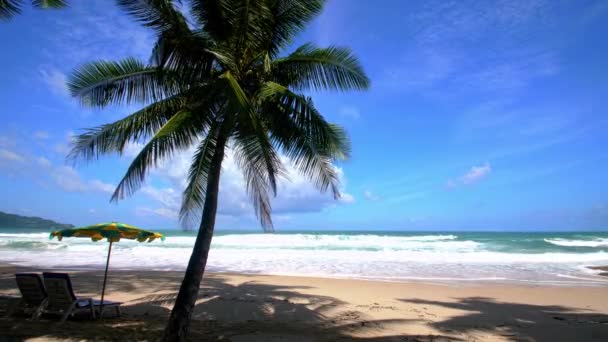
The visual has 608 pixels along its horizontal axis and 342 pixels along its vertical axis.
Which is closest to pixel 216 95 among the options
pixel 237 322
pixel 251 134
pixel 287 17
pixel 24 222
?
pixel 251 134

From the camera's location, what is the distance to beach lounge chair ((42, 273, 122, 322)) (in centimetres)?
647

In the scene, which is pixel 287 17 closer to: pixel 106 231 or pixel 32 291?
pixel 106 231

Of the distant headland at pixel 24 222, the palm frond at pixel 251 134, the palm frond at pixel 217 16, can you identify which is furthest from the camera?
the distant headland at pixel 24 222

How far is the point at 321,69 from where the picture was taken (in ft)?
21.2

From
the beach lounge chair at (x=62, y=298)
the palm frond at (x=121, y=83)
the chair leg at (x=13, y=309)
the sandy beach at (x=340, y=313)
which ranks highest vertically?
the palm frond at (x=121, y=83)

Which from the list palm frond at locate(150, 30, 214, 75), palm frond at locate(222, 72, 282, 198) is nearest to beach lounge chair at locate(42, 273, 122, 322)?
palm frond at locate(222, 72, 282, 198)

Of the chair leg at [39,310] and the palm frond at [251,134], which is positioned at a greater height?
the palm frond at [251,134]

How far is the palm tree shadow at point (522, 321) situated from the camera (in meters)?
6.45

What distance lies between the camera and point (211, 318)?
714 cm

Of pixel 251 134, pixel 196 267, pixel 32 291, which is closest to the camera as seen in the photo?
pixel 196 267

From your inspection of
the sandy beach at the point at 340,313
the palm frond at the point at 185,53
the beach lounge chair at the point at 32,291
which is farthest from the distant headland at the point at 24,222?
the palm frond at the point at 185,53

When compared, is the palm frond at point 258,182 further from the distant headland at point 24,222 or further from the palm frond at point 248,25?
the distant headland at point 24,222

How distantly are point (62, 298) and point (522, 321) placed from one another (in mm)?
8099

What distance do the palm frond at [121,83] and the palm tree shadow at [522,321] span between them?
592 cm
